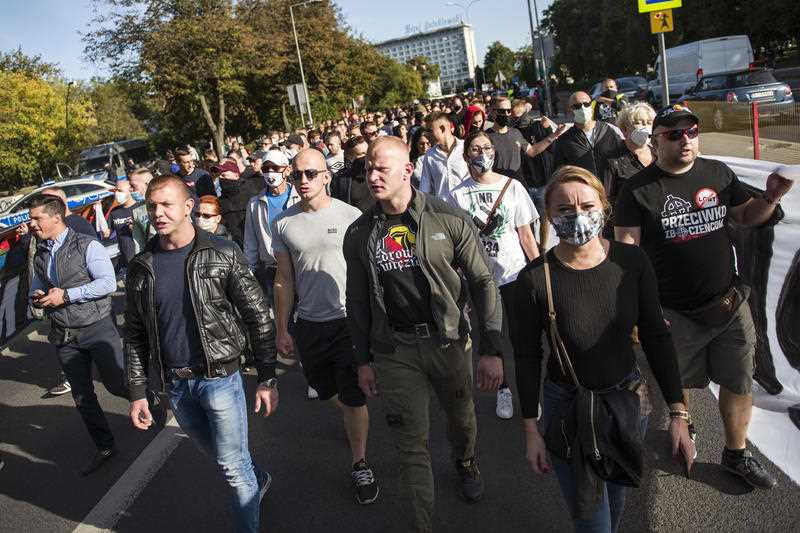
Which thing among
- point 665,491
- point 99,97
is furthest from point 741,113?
point 99,97

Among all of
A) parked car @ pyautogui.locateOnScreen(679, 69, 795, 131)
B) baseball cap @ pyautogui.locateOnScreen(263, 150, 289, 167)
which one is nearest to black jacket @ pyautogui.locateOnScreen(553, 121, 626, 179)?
baseball cap @ pyautogui.locateOnScreen(263, 150, 289, 167)

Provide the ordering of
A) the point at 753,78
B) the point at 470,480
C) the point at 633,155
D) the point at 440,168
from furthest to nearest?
1. the point at 753,78
2. the point at 440,168
3. the point at 633,155
4. the point at 470,480

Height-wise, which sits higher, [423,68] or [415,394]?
[423,68]

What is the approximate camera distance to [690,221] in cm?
335

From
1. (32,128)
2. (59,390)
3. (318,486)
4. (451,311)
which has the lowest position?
(318,486)

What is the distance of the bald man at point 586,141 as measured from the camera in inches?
233

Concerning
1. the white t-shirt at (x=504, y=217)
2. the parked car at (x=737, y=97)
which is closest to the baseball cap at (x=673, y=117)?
the white t-shirt at (x=504, y=217)

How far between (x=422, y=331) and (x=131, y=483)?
101 inches

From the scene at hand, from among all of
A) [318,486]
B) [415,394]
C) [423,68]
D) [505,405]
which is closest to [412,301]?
[415,394]

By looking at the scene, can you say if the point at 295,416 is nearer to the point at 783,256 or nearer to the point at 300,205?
the point at 300,205

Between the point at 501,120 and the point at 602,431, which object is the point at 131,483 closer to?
the point at 602,431

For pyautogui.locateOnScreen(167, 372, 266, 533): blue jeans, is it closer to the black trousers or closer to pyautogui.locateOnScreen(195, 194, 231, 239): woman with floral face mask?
the black trousers

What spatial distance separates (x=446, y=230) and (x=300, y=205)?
46.2 inches

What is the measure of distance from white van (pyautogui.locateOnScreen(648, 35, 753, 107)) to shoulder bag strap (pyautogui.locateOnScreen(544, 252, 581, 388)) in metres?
24.7
